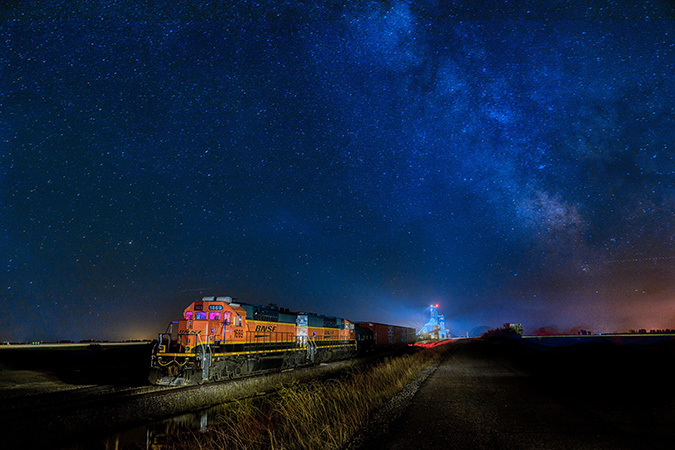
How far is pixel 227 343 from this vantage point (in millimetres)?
19125

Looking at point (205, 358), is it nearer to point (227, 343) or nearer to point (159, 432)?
point (227, 343)

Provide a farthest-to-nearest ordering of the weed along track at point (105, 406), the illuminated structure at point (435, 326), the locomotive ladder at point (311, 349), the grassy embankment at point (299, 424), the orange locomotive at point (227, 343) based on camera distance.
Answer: the illuminated structure at point (435, 326), the locomotive ladder at point (311, 349), the orange locomotive at point (227, 343), the weed along track at point (105, 406), the grassy embankment at point (299, 424)

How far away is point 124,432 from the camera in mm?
10672

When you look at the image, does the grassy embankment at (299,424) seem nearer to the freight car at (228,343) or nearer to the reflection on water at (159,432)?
the reflection on water at (159,432)

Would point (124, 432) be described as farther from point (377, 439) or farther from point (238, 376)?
point (238, 376)

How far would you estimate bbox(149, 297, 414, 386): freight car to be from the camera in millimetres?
17156

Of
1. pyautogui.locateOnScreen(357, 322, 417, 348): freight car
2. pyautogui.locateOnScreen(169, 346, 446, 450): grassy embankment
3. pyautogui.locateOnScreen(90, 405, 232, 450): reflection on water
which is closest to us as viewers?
pyautogui.locateOnScreen(169, 346, 446, 450): grassy embankment

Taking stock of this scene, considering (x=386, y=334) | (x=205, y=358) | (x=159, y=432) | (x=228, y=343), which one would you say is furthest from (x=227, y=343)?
(x=386, y=334)

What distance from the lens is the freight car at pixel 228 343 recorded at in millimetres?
17156

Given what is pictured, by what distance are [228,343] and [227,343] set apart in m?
0.07

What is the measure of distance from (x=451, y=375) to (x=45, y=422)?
15.4m

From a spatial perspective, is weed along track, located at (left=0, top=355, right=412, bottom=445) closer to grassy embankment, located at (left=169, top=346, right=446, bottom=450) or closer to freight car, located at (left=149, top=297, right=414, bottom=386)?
freight car, located at (left=149, top=297, right=414, bottom=386)

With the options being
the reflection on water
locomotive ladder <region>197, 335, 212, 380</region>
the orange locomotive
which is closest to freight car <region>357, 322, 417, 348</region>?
the orange locomotive

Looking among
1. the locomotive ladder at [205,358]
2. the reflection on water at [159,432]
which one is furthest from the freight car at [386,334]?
the reflection on water at [159,432]
